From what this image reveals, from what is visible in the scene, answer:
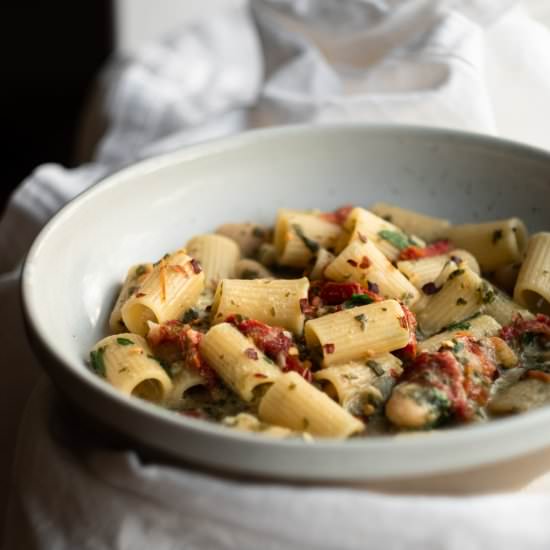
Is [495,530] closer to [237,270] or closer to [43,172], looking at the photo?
[237,270]

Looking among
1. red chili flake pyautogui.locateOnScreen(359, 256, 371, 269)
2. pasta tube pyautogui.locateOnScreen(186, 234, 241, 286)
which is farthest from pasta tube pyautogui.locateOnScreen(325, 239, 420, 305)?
pasta tube pyautogui.locateOnScreen(186, 234, 241, 286)

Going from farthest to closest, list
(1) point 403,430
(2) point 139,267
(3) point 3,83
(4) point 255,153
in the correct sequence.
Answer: (3) point 3,83 < (4) point 255,153 < (2) point 139,267 < (1) point 403,430

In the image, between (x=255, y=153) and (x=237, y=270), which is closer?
(x=237, y=270)

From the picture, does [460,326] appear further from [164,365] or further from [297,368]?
[164,365]

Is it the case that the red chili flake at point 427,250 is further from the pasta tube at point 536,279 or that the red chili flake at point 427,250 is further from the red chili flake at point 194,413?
the red chili flake at point 194,413

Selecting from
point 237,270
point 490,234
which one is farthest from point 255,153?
point 490,234

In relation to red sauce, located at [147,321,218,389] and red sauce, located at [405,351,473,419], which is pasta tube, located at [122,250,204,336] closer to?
red sauce, located at [147,321,218,389]
